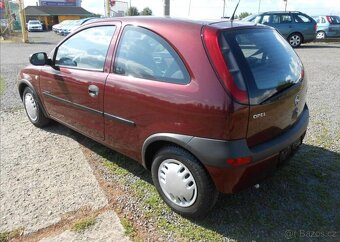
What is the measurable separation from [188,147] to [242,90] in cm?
59

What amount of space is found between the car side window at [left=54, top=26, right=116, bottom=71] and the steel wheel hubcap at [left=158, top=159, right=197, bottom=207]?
4.01 ft

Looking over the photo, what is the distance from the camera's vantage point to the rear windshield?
7.79 ft

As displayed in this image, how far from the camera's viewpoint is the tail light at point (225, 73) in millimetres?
2275

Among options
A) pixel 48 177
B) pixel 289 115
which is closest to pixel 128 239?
pixel 48 177

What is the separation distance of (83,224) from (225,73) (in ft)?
5.56

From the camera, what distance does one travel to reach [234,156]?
7.63 feet

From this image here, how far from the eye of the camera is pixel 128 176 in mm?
3459

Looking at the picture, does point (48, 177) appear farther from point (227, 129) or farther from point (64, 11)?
point (64, 11)

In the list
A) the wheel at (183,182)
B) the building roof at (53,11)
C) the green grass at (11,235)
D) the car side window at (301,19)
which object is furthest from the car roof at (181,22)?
the building roof at (53,11)

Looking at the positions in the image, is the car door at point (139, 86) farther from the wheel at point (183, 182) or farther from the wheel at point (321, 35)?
the wheel at point (321, 35)

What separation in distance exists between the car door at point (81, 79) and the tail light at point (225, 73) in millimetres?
1181

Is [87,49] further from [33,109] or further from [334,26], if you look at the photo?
[334,26]

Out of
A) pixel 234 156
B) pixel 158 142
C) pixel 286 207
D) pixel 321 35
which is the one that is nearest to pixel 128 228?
pixel 158 142

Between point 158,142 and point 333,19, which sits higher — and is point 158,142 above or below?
below
